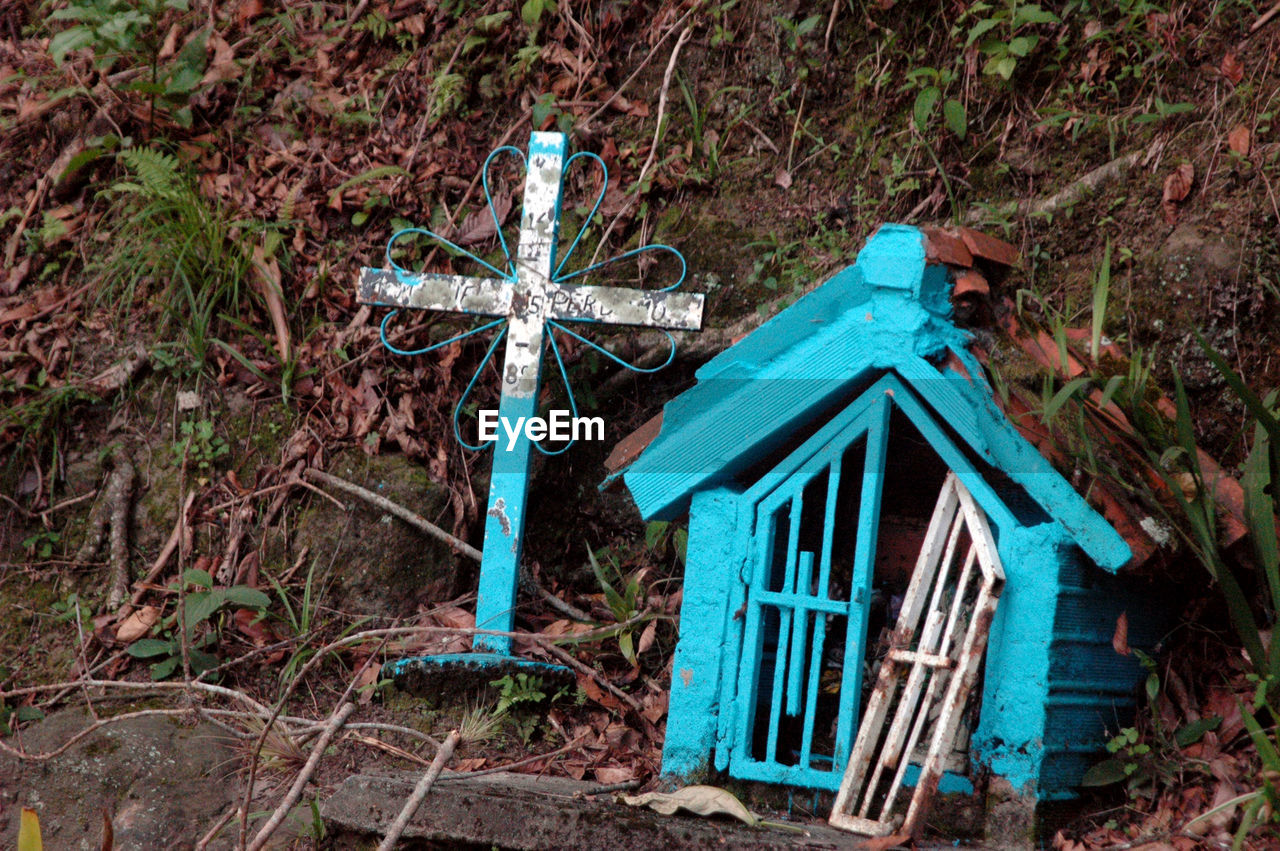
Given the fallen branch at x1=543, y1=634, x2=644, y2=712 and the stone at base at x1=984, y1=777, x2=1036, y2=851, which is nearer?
the stone at base at x1=984, y1=777, x2=1036, y2=851

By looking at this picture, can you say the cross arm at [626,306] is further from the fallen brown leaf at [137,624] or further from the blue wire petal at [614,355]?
the fallen brown leaf at [137,624]

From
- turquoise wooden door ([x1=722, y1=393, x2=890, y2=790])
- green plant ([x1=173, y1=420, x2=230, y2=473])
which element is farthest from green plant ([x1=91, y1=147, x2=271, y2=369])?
turquoise wooden door ([x1=722, y1=393, x2=890, y2=790])

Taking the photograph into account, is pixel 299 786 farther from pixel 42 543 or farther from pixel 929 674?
pixel 42 543

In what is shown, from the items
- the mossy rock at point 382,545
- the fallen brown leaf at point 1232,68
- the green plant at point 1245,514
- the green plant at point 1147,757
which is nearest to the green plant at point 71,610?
the mossy rock at point 382,545

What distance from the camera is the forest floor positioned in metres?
3.57

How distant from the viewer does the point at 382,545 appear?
13.9 feet

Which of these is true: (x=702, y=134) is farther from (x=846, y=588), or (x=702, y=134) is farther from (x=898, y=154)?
(x=846, y=588)

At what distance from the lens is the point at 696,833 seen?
2270 mm

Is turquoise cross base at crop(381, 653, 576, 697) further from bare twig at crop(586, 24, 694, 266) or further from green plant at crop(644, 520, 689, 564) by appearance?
bare twig at crop(586, 24, 694, 266)

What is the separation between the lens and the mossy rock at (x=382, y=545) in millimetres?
4195

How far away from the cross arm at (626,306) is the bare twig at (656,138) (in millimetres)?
593

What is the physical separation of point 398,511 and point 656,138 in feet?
6.11

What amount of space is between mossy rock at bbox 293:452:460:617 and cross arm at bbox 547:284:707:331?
974 mm

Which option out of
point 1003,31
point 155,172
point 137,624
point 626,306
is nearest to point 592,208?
point 626,306
